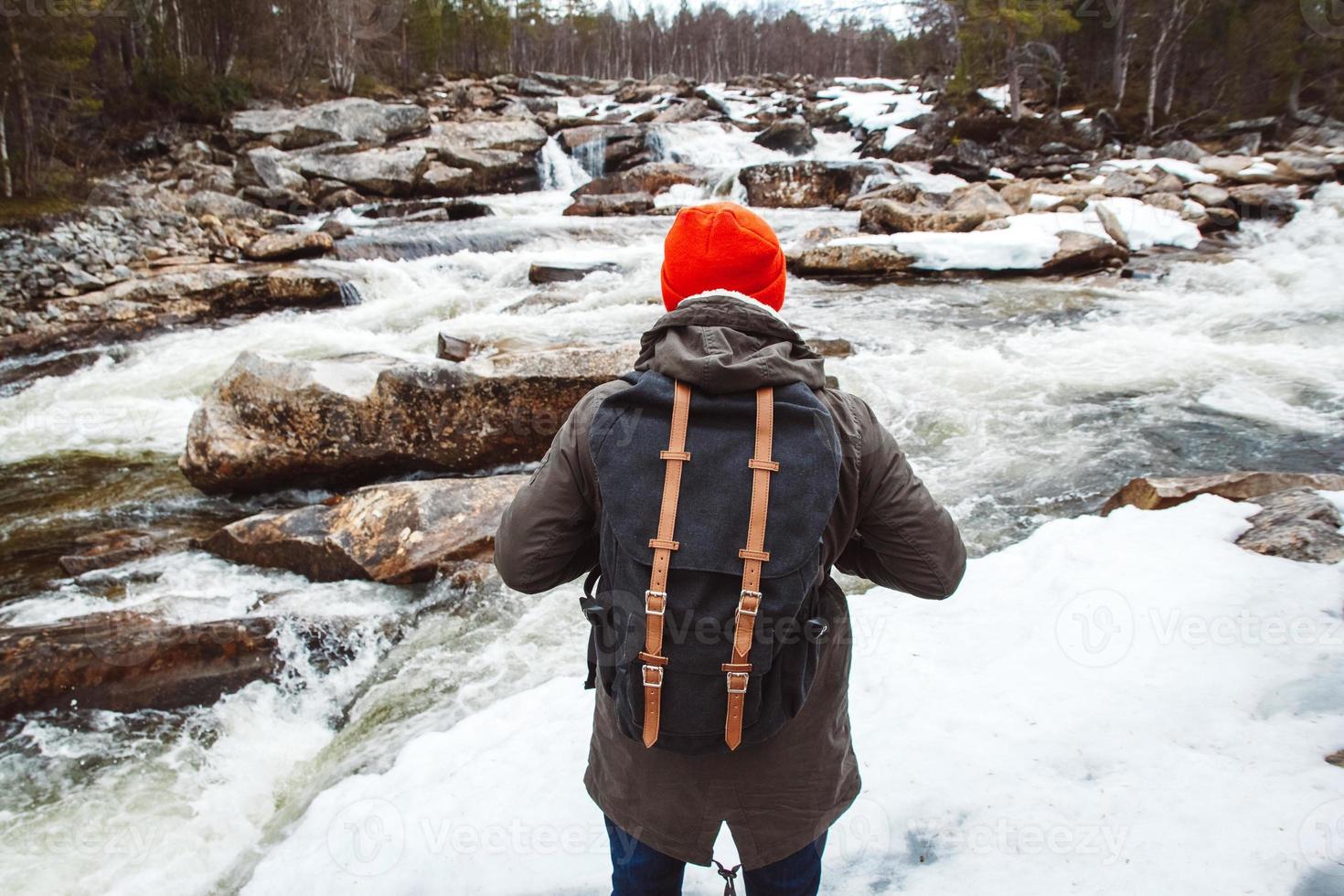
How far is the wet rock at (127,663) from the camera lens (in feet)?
10.5

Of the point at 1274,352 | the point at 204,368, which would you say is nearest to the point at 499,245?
the point at 204,368

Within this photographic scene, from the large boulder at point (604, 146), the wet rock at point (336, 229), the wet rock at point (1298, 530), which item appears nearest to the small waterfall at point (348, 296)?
the wet rock at point (336, 229)

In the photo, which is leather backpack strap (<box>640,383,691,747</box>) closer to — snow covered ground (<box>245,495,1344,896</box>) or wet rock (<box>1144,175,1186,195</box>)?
snow covered ground (<box>245,495,1344,896</box>)

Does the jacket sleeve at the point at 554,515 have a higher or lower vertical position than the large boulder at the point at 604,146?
lower

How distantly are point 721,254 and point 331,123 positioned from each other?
25425 mm

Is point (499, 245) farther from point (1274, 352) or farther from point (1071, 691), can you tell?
point (1071, 691)

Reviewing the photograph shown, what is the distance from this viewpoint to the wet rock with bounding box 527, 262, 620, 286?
35.5ft

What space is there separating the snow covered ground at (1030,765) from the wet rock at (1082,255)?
9.07 meters

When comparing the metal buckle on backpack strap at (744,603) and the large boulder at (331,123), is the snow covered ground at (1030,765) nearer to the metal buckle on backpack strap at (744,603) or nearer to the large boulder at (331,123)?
the metal buckle on backpack strap at (744,603)

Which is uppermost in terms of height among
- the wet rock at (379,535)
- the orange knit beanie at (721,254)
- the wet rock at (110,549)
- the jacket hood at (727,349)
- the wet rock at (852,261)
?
the orange knit beanie at (721,254)

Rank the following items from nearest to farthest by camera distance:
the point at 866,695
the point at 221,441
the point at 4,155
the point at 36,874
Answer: the point at 36,874 → the point at 866,695 → the point at 221,441 → the point at 4,155

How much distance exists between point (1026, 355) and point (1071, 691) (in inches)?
239

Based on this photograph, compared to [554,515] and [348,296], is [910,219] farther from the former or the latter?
[554,515]

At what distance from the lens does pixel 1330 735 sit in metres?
2.23
